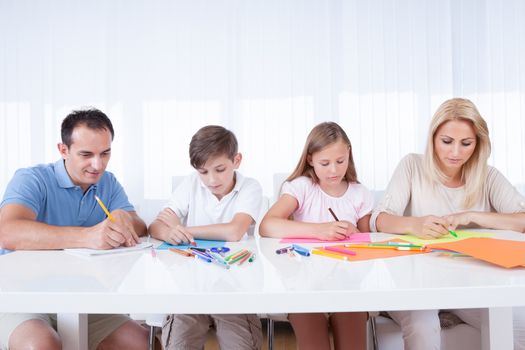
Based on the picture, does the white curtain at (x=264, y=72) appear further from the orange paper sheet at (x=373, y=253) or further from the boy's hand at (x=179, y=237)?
the orange paper sheet at (x=373, y=253)

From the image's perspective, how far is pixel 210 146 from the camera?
1882 mm

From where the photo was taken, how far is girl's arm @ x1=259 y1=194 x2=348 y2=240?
1589 mm

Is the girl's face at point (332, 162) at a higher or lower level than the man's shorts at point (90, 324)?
higher

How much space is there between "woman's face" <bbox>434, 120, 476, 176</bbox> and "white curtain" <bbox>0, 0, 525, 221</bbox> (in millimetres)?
1668

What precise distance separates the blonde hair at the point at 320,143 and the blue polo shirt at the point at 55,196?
0.78 meters

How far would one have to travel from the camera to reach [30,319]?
1.30m

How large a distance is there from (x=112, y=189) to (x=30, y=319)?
704 millimetres

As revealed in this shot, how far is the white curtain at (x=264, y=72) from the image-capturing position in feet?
11.9

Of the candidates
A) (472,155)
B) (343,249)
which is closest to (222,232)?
(343,249)

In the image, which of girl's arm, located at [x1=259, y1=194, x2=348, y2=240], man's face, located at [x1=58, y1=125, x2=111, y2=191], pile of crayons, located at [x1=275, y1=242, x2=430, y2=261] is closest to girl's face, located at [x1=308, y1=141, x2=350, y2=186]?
girl's arm, located at [x1=259, y1=194, x2=348, y2=240]

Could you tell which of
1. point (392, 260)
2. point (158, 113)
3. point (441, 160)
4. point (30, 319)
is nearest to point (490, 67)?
point (441, 160)

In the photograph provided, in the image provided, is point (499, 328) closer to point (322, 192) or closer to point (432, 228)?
point (432, 228)

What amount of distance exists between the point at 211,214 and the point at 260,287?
1015 mm

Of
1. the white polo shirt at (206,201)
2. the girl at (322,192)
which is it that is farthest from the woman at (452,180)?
the white polo shirt at (206,201)
